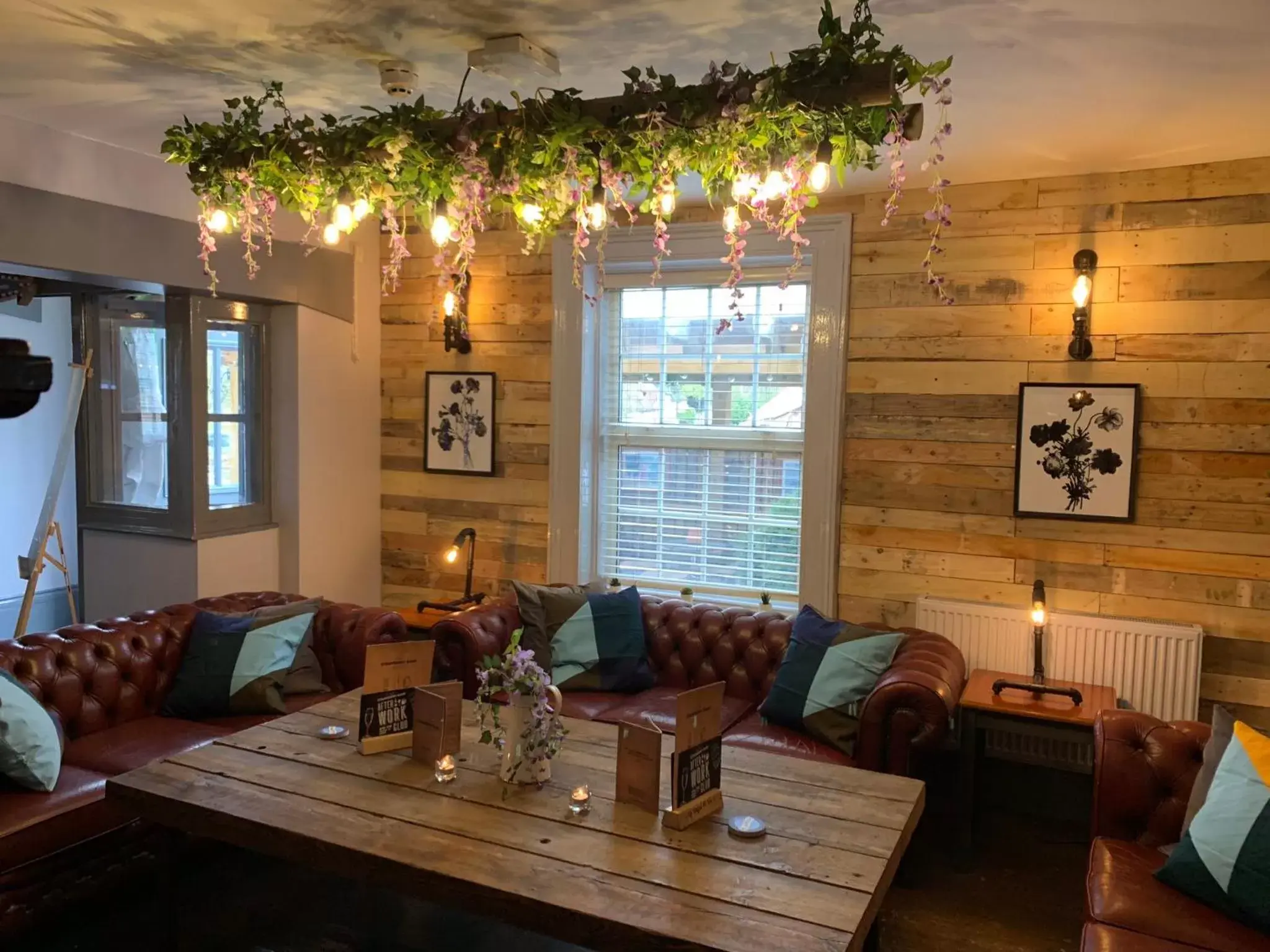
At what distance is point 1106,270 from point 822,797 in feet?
8.05

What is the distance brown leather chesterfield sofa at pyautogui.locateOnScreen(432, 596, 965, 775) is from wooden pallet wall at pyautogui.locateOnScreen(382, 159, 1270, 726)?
0.50 m

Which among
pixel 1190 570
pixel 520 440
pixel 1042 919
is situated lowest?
pixel 1042 919

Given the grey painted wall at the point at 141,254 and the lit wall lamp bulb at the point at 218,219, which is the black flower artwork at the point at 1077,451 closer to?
the lit wall lamp bulb at the point at 218,219

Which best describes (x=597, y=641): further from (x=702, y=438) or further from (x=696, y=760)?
(x=696, y=760)

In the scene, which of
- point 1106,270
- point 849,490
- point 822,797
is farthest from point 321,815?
point 1106,270

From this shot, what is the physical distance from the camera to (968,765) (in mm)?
3438

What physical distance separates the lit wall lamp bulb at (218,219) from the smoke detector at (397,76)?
27.8 inches

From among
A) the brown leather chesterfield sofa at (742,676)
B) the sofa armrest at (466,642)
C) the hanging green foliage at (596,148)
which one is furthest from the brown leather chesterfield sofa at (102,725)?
the hanging green foliage at (596,148)

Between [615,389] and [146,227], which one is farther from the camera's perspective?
[615,389]

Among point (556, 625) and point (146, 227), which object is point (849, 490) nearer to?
point (556, 625)

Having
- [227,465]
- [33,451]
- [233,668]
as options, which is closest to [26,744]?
[233,668]

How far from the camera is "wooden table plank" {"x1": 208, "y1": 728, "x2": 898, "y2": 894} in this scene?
207 centimetres

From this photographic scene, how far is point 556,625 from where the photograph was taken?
413 centimetres

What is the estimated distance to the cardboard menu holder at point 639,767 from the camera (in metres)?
2.31
